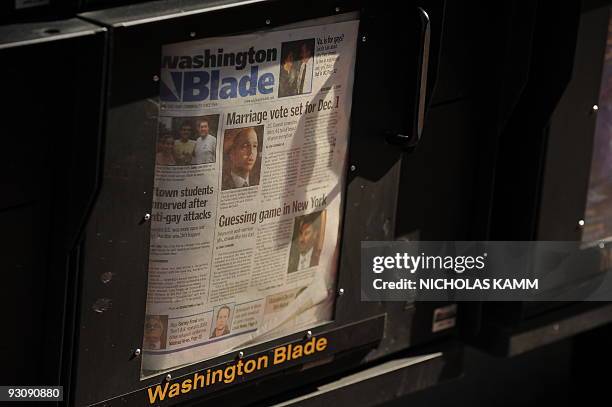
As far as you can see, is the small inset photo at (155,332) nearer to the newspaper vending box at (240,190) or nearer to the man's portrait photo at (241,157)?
the newspaper vending box at (240,190)

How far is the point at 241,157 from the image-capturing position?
2.71m

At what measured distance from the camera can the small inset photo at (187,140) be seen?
2584mm

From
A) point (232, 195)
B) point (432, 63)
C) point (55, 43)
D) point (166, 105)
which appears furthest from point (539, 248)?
point (55, 43)

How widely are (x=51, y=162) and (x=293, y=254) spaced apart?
2.24 ft

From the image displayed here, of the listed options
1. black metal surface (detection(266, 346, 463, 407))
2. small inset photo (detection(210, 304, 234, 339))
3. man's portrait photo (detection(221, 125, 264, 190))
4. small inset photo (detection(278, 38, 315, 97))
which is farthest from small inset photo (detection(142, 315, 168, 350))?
small inset photo (detection(278, 38, 315, 97))

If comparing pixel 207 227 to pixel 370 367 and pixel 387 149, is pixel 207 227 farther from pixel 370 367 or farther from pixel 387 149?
pixel 370 367

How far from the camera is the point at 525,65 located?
331cm

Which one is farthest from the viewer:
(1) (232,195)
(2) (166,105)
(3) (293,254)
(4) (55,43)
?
(3) (293,254)

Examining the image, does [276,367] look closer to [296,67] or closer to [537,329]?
[296,67]

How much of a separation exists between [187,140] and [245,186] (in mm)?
204

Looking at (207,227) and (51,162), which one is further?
(207,227)

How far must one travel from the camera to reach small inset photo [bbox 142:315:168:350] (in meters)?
2.73

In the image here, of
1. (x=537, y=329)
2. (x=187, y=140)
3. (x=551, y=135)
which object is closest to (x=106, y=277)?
(x=187, y=140)

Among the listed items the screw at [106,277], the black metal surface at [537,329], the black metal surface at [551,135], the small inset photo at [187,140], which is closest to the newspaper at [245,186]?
the small inset photo at [187,140]
